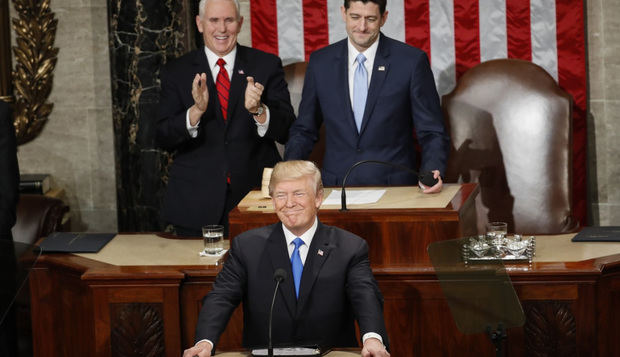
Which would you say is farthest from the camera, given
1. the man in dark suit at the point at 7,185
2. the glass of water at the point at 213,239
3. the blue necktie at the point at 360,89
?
the blue necktie at the point at 360,89

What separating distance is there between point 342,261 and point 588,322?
129 centimetres

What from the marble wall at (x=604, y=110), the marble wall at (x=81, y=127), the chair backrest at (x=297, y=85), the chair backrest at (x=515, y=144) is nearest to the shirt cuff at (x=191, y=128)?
the chair backrest at (x=297, y=85)

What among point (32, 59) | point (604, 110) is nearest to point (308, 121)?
point (604, 110)

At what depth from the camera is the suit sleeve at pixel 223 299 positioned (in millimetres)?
3414

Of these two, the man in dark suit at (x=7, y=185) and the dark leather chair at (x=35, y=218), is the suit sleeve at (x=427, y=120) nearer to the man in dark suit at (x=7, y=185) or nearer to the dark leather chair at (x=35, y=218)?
the man in dark suit at (x=7, y=185)

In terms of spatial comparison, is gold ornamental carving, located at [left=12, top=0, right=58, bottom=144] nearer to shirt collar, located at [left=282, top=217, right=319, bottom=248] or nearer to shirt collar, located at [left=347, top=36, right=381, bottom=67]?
shirt collar, located at [left=347, top=36, right=381, bottom=67]

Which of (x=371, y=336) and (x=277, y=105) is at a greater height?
(x=277, y=105)

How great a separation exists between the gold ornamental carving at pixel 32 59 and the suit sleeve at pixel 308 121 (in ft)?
8.38

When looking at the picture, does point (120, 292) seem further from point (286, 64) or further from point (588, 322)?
point (286, 64)

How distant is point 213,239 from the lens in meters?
4.67

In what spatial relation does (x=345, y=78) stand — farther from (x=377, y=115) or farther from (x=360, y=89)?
(x=377, y=115)

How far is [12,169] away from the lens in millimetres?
4219

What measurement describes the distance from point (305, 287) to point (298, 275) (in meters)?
0.07

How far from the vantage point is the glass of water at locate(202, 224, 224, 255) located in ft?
15.3
